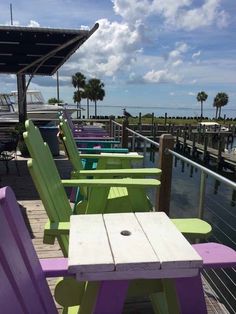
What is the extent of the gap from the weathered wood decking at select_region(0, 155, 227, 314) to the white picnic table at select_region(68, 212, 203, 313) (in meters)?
1.08

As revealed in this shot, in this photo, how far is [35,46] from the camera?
7.07 metres

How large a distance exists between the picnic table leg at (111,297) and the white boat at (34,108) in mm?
9797

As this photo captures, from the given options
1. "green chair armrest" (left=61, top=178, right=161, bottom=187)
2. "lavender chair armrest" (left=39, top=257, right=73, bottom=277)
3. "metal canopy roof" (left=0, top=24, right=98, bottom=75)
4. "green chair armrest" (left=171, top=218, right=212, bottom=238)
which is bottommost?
"lavender chair armrest" (left=39, top=257, right=73, bottom=277)

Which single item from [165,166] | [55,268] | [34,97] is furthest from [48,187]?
[34,97]

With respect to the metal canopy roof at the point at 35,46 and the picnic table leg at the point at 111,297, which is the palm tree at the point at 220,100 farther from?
the picnic table leg at the point at 111,297

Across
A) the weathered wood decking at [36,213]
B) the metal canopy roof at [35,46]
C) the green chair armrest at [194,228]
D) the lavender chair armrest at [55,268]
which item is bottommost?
the weathered wood decking at [36,213]

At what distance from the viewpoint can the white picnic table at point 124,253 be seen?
4.52 feet

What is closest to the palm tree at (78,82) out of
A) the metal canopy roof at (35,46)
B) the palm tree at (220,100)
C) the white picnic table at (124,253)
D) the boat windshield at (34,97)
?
the palm tree at (220,100)

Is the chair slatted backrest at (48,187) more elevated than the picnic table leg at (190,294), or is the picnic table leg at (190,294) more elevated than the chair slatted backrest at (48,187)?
the chair slatted backrest at (48,187)

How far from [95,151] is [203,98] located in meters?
73.5

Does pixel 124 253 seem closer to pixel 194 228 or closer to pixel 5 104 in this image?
pixel 194 228

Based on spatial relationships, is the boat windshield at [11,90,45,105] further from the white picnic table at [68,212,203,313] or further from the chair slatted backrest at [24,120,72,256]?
the white picnic table at [68,212,203,313]

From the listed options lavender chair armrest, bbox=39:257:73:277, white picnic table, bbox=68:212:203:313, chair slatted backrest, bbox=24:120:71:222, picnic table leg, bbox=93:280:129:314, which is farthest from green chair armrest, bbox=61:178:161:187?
picnic table leg, bbox=93:280:129:314

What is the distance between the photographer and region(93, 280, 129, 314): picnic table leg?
1.57 m
